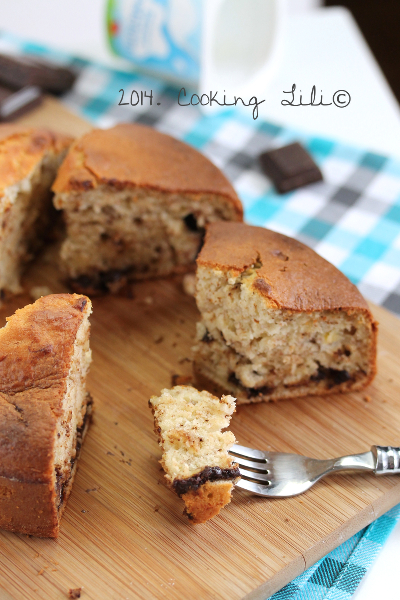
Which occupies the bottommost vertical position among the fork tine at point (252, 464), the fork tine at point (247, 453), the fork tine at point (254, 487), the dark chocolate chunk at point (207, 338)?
the fork tine at point (254, 487)

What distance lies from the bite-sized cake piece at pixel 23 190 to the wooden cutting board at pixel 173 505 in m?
0.48

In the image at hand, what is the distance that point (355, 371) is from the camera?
3.93 metres

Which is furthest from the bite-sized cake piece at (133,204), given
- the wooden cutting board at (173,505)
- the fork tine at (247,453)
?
the fork tine at (247,453)

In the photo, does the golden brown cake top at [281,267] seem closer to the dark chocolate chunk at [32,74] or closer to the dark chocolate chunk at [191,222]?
the dark chocolate chunk at [191,222]

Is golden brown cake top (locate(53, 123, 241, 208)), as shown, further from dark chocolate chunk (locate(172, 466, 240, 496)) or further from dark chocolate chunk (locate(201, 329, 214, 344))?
dark chocolate chunk (locate(172, 466, 240, 496))

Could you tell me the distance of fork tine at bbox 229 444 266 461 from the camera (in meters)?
3.45

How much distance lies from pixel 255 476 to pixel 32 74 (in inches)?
164

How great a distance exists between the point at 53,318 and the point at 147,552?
4.25 feet

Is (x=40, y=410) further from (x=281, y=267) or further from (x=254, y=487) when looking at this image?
(x=281, y=267)

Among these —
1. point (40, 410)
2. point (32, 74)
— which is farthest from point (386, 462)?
point (32, 74)

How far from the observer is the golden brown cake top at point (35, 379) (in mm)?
2961

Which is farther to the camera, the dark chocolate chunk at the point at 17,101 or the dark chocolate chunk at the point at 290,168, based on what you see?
the dark chocolate chunk at the point at 17,101

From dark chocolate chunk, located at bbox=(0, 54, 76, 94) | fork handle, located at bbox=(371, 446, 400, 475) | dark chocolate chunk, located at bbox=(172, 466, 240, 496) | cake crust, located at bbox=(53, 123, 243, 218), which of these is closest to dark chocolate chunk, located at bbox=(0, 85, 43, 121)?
dark chocolate chunk, located at bbox=(0, 54, 76, 94)

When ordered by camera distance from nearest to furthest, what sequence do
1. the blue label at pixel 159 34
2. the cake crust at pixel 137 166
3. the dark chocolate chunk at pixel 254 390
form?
the dark chocolate chunk at pixel 254 390 < the cake crust at pixel 137 166 < the blue label at pixel 159 34
